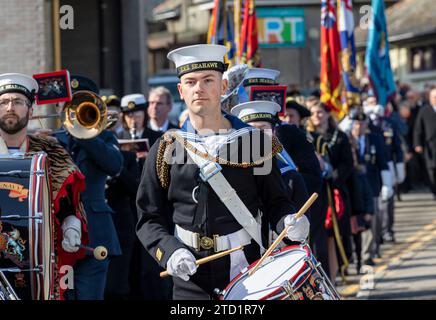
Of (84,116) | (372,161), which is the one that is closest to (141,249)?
(84,116)

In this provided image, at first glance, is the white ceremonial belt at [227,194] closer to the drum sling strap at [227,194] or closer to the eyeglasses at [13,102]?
the drum sling strap at [227,194]

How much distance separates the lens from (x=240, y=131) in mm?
6172

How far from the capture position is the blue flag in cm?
1872

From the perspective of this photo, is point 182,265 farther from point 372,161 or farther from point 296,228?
point 372,161

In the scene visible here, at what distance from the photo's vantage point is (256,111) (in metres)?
8.60

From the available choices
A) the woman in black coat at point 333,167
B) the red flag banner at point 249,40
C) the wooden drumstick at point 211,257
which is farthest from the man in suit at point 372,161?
the wooden drumstick at point 211,257

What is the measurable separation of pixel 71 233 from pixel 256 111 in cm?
157

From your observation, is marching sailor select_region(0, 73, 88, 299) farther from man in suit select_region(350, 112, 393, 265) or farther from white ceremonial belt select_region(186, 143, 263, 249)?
man in suit select_region(350, 112, 393, 265)

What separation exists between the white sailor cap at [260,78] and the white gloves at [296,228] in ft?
13.5

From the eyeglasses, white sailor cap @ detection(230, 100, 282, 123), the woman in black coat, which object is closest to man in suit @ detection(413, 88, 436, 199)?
the woman in black coat

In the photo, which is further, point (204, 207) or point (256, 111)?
point (256, 111)

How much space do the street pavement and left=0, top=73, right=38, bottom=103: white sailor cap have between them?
471 centimetres
